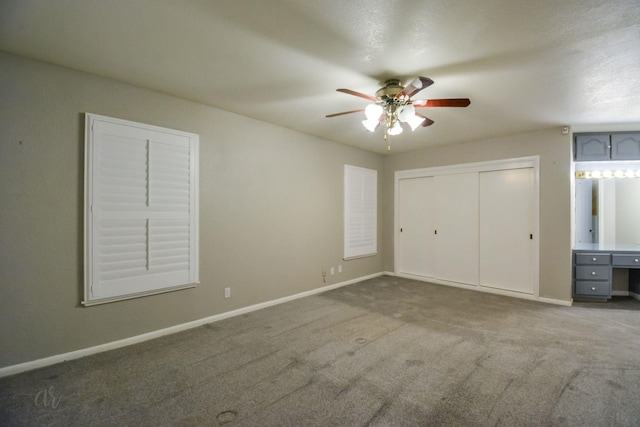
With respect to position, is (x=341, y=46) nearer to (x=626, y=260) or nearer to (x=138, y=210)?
(x=138, y=210)

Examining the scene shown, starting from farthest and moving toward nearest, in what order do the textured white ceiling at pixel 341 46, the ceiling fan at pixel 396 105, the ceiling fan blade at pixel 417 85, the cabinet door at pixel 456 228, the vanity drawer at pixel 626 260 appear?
the cabinet door at pixel 456 228
the vanity drawer at pixel 626 260
the ceiling fan at pixel 396 105
the ceiling fan blade at pixel 417 85
the textured white ceiling at pixel 341 46

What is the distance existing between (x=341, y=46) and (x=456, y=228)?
3903 mm

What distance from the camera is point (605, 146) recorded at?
12.9 ft

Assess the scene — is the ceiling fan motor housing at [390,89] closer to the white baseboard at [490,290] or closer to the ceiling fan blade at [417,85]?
the ceiling fan blade at [417,85]

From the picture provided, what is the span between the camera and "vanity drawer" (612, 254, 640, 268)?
3.82m

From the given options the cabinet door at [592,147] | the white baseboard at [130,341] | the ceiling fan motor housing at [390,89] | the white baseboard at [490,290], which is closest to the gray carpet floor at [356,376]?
Answer: the white baseboard at [130,341]

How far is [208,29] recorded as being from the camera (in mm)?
1859

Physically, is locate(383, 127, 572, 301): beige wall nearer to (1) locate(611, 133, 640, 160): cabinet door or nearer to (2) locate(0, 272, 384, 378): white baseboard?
(1) locate(611, 133, 640, 160): cabinet door

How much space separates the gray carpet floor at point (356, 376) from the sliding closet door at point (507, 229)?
3.26 ft

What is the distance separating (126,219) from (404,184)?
4555 mm

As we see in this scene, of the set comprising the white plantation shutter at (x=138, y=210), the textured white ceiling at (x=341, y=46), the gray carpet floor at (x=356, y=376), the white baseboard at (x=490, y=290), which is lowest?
the gray carpet floor at (x=356, y=376)

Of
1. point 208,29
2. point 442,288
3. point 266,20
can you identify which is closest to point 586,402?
point 442,288

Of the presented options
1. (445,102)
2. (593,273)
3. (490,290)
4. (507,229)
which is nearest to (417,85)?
(445,102)

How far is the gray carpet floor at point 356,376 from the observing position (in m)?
1.75
